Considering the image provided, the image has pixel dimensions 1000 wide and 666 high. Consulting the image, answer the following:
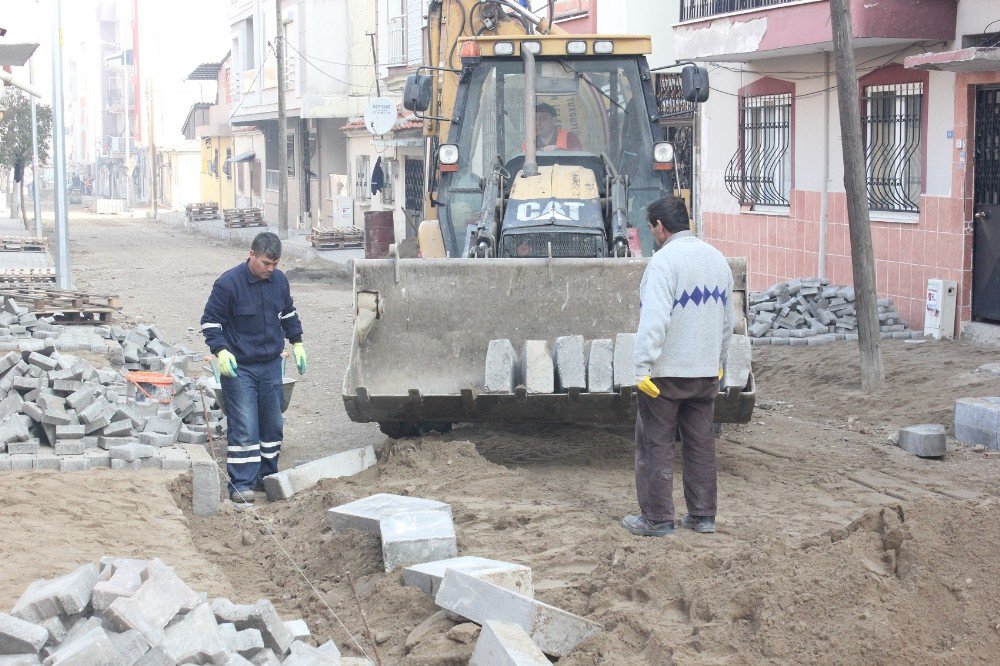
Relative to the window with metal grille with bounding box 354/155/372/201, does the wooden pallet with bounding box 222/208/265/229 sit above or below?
below

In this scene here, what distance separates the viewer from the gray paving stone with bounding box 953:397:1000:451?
930 centimetres

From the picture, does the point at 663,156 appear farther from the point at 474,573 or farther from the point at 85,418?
the point at 474,573

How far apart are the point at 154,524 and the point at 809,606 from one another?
382 centimetres

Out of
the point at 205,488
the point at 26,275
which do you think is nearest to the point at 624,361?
the point at 205,488

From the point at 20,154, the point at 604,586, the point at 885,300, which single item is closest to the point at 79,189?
the point at 20,154

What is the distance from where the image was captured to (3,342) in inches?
437

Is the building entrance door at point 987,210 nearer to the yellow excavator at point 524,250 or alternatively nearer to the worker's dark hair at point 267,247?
the yellow excavator at point 524,250

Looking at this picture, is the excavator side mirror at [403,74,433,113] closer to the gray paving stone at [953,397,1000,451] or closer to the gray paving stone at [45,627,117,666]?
the gray paving stone at [953,397,1000,451]

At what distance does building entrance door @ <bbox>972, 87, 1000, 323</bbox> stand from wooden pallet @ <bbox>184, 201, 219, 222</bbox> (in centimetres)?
4026

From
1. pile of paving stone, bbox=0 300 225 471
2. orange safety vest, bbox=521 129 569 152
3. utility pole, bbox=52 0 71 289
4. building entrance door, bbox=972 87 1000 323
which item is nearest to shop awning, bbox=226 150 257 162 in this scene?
utility pole, bbox=52 0 71 289

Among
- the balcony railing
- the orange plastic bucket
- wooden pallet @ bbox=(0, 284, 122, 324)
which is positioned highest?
the balcony railing

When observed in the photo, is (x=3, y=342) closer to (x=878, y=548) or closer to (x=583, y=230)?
(x=583, y=230)

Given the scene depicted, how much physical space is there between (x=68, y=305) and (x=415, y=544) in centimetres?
1065

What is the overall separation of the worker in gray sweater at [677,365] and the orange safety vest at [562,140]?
313cm
